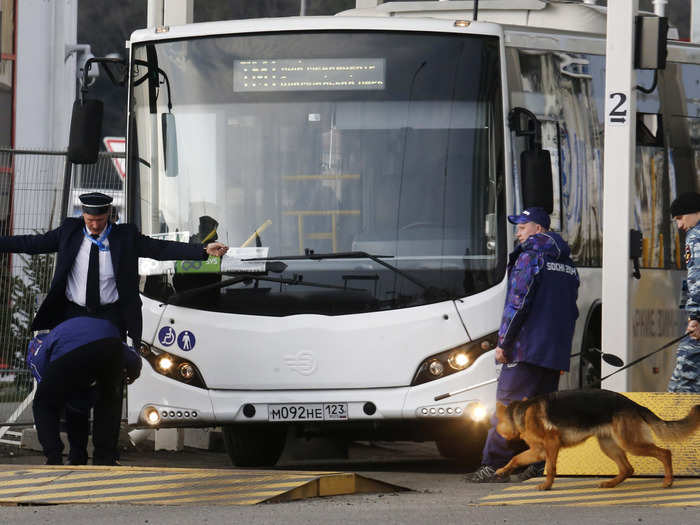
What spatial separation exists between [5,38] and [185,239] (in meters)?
15.8

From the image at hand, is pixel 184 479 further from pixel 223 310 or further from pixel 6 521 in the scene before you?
pixel 223 310

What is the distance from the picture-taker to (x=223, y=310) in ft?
38.7

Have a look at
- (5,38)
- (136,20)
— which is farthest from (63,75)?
(136,20)

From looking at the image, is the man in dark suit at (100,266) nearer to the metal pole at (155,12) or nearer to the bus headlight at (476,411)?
the bus headlight at (476,411)

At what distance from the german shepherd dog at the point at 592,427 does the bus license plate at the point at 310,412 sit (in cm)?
152

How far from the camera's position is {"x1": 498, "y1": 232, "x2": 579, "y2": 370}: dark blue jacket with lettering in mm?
10969

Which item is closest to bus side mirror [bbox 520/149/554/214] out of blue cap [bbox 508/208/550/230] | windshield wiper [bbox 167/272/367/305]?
blue cap [bbox 508/208/550/230]

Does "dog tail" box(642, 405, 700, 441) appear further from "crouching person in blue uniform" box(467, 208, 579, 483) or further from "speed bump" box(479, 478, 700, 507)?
"crouching person in blue uniform" box(467, 208, 579, 483)

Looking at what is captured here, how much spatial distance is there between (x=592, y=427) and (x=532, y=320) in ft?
3.71

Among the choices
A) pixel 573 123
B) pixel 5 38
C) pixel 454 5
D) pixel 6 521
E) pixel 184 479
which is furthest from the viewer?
pixel 5 38

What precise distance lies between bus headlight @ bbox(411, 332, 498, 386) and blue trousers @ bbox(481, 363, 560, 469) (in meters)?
0.35

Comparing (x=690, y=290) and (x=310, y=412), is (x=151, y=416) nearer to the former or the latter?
(x=310, y=412)

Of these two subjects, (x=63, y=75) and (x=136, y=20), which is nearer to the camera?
(x=63, y=75)

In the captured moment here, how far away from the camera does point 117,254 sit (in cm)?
1136
